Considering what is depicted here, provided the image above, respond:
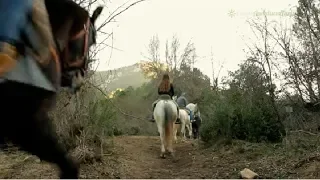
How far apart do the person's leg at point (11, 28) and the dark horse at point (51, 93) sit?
0.22 feet

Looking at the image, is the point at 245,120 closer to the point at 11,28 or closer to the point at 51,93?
the point at 51,93

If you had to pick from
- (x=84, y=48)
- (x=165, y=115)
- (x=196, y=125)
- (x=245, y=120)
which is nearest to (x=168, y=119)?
(x=165, y=115)

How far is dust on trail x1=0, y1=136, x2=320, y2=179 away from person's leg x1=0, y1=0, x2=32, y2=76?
5031 mm

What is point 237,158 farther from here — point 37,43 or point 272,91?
point 37,43

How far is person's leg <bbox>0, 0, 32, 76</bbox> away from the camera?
206cm

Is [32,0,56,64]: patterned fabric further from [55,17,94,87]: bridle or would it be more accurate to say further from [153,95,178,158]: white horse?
[153,95,178,158]: white horse

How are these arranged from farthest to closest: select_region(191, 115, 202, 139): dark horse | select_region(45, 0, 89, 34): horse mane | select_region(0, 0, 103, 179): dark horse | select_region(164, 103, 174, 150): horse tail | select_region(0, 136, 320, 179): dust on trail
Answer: select_region(191, 115, 202, 139): dark horse, select_region(164, 103, 174, 150): horse tail, select_region(0, 136, 320, 179): dust on trail, select_region(45, 0, 89, 34): horse mane, select_region(0, 0, 103, 179): dark horse

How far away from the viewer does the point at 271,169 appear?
795cm

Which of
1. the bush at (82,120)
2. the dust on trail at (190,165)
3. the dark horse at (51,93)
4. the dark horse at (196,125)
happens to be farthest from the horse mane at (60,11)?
the dark horse at (196,125)

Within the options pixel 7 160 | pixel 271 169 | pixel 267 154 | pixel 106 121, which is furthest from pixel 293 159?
pixel 7 160

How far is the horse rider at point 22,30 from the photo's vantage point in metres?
2.08

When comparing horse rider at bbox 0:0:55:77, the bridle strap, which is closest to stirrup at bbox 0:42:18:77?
horse rider at bbox 0:0:55:77

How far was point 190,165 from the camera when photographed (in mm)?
9836

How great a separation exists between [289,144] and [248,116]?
2.49m
